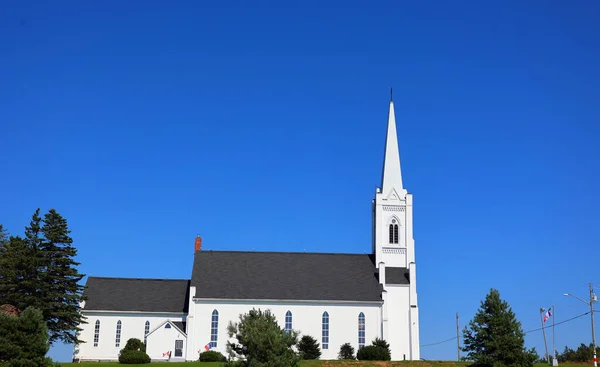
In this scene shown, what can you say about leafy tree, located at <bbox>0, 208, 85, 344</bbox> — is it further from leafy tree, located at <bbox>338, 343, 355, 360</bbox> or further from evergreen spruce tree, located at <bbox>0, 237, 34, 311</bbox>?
leafy tree, located at <bbox>338, 343, 355, 360</bbox>

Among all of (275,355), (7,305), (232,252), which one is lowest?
(275,355)

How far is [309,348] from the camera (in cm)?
7044

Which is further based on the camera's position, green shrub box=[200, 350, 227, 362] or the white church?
the white church

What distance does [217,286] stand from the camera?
251 ft

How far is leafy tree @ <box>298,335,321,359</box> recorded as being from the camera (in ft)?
229

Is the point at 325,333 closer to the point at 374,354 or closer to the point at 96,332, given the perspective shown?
the point at 374,354

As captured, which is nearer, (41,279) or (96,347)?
(41,279)

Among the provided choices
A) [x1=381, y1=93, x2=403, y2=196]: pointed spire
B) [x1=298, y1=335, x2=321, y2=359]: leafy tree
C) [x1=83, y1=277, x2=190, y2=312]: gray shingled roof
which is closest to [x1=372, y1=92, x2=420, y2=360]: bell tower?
[x1=381, y1=93, x2=403, y2=196]: pointed spire

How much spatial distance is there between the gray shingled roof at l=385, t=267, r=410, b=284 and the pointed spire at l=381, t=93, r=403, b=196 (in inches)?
346

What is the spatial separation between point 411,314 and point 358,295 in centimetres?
591

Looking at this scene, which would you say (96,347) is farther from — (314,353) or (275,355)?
(275,355)

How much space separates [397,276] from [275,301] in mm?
13461

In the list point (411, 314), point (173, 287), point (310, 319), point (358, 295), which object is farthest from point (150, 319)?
point (411, 314)

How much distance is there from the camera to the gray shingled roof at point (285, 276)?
7612 cm
